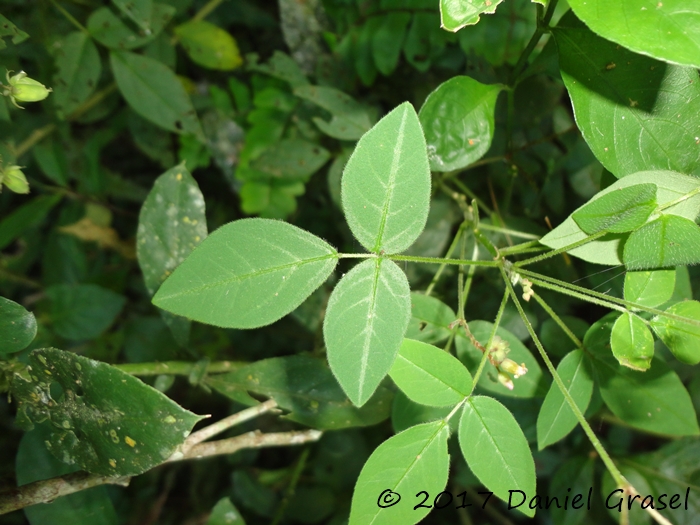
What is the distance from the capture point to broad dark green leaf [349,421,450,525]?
73cm

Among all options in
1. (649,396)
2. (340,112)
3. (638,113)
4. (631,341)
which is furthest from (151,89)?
(649,396)

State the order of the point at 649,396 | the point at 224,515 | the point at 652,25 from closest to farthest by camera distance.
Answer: the point at 652,25 < the point at 649,396 < the point at 224,515

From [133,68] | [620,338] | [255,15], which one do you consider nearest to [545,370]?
[620,338]

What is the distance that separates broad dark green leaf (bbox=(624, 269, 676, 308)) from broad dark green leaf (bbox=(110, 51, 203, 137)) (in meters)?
1.19

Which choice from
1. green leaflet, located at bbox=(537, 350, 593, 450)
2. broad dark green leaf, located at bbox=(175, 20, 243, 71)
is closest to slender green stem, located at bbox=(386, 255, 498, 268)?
green leaflet, located at bbox=(537, 350, 593, 450)

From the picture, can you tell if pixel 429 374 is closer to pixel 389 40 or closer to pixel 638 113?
pixel 638 113

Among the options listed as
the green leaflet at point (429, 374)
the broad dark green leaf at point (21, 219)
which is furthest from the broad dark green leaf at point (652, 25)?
the broad dark green leaf at point (21, 219)

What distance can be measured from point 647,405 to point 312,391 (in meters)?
0.68

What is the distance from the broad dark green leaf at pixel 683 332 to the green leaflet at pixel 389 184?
17.1 inches

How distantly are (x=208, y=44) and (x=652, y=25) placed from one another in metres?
1.42

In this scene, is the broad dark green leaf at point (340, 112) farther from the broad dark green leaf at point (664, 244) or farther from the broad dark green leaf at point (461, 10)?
the broad dark green leaf at point (664, 244)

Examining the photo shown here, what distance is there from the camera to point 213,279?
726mm

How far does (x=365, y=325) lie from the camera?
71 centimetres

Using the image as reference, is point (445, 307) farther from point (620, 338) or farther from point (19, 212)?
point (19, 212)
